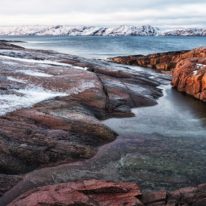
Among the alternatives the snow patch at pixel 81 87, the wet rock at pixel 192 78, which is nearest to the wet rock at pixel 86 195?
the snow patch at pixel 81 87

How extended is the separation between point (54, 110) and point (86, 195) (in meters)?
16.5

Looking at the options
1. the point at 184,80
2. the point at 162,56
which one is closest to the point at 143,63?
the point at 162,56

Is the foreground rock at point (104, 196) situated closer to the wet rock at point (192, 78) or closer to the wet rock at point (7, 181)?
Result: the wet rock at point (7, 181)

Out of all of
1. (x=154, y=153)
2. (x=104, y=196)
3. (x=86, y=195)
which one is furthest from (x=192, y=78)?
(x=86, y=195)

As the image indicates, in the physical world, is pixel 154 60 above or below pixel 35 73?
below

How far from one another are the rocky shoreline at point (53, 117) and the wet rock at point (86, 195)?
0.22ft

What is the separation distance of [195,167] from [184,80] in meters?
33.0

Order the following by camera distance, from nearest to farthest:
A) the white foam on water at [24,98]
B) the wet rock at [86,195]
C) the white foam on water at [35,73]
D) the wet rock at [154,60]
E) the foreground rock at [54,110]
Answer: the wet rock at [86,195], the foreground rock at [54,110], the white foam on water at [24,98], the white foam on water at [35,73], the wet rock at [154,60]

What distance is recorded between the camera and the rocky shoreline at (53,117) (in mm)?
23734

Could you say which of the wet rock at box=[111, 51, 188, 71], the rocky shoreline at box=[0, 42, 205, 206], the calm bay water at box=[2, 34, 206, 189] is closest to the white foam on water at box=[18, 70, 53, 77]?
the rocky shoreline at box=[0, 42, 205, 206]

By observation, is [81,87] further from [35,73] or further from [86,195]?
[86,195]

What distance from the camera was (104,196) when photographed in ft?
63.0

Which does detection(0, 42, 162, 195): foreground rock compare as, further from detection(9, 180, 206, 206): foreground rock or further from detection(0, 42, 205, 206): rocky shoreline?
detection(9, 180, 206, 206): foreground rock

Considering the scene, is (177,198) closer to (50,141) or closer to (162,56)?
(50,141)
